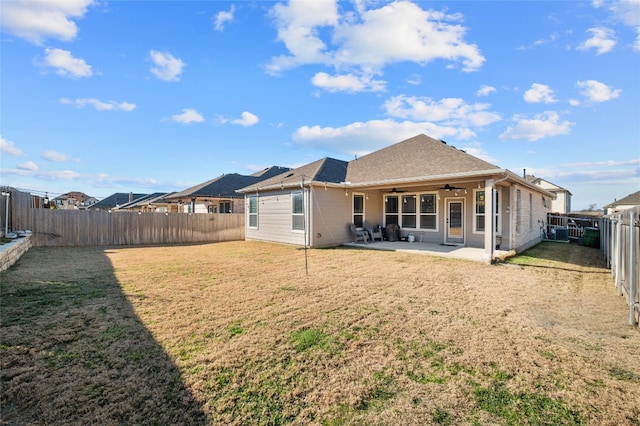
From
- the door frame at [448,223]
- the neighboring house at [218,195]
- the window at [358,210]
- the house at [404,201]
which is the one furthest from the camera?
the neighboring house at [218,195]

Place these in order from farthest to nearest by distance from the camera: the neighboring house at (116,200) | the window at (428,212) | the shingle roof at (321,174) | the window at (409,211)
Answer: the neighboring house at (116,200) → the window at (409,211) → the window at (428,212) → the shingle roof at (321,174)

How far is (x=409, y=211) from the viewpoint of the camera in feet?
42.8

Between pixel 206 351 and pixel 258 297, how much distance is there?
6.52 feet

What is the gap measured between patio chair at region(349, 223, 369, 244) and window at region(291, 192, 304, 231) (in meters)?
2.21

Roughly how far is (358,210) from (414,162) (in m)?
3.13

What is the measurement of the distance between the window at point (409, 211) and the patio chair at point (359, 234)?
1.84 m

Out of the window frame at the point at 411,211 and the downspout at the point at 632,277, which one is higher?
the window frame at the point at 411,211

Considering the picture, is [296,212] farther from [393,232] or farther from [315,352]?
[315,352]

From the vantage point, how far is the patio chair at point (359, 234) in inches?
498

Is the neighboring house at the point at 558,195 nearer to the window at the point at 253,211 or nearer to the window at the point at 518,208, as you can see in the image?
the window at the point at 518,208

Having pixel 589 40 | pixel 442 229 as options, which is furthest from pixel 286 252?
pixel 589 40

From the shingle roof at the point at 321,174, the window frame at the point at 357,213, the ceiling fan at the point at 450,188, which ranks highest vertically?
the shingle roof at the point at 321,174

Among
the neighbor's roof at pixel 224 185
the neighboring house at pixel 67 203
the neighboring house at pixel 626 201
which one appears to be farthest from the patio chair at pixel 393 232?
the neighboring house at pixel 626 201

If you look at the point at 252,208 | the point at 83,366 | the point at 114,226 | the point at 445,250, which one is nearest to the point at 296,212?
the point at 252,208
